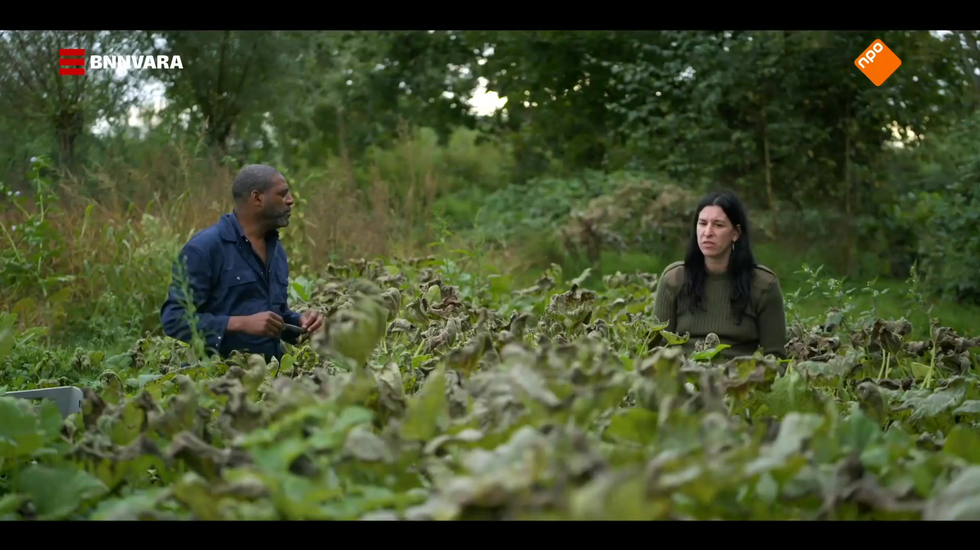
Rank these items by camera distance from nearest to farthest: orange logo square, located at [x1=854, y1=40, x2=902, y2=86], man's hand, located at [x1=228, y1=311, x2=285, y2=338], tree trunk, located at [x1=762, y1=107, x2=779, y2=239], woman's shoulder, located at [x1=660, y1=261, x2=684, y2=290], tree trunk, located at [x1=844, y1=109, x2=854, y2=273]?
1. man's hand, located at [x1=228, y1=311, x2=285, y2=338]
2. woman's shoulder, located at [x1=660, y1=261, x2=684, y2=290]
3. tree trunk, located at [x1=844, y1=109, x2=854, y2=273]
4. orange logo square, located at [x1=854, y1=40, x2=902, y2=86]
5. tree trunk, located at [x1=762, y1=107, x2=779, y2=239]

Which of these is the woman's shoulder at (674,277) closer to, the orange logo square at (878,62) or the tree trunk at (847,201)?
the tree trunk at (847,201)

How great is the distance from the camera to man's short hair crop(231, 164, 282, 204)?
428 centimetres

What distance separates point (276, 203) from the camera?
14.1 ft


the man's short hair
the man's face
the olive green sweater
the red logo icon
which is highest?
the red logo icon

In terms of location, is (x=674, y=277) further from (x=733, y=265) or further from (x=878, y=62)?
(x=878, y=62)

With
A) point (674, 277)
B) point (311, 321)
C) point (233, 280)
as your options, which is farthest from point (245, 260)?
point (674, 277)

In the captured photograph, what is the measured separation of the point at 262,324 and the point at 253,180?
85 centimetres

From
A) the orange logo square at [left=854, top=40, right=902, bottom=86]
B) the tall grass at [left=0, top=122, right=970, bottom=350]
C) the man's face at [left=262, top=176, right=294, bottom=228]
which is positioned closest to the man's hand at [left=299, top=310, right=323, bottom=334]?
the man's face at [left=262, top=176, right=294, bottom=228]

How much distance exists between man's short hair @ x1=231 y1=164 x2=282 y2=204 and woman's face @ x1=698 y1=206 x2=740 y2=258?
1.92 metres

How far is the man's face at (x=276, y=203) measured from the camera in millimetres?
4293

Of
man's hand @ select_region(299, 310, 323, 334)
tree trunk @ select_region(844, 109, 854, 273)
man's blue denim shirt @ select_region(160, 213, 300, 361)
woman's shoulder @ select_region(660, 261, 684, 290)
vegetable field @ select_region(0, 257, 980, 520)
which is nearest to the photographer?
vegetable field @ select_region(0, 257, 980, 520)

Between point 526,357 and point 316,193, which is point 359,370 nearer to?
point 526,357

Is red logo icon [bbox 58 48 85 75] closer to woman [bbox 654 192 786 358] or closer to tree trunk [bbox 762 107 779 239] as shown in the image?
woman [bbox 654 192 786 358]
